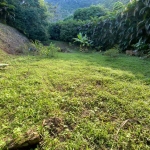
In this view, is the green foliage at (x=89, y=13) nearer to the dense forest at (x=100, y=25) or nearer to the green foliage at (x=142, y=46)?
the dense forest at (x=100, y=25)

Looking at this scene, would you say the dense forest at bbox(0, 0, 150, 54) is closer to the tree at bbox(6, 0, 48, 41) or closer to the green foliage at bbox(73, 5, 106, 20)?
the tree at bbox(6, 0, 48, 41)

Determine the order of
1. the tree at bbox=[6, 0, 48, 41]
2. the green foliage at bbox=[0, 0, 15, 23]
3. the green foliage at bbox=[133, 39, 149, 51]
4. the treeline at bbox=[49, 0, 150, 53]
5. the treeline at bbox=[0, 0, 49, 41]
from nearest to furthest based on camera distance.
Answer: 1. the green foliage at bbox=[133, 39, 149, 51]
2. the treeline at bbox=[49, 0, 150, 53]
3. the green foliage at bbox=[0, 0, 15, 23]
4. the treeline at bbox=[0, 0, 49, 41]
5. the tree at bbox=[6, 0, 48, 41]

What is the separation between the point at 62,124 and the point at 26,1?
1408 cm

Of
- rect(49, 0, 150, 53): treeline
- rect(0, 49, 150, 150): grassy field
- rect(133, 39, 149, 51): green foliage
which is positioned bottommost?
rect(0, 49, 150, 150): grassy field

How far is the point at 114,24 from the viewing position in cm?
1047

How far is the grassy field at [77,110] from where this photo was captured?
2.07 m

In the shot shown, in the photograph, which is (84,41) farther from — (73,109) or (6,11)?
(73,109)

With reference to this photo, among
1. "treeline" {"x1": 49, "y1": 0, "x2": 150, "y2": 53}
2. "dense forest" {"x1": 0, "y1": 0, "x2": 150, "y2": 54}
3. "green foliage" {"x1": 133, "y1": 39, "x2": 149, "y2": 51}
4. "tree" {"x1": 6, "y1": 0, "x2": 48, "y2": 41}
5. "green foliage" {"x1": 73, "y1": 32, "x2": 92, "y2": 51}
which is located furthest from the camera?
"green foliage" {"x1": 73, "y1": 32, "x2": 92, "y2": 51}

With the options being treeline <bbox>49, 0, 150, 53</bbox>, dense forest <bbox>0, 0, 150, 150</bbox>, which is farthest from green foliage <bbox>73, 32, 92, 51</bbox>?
dense forest <bbox>0, 0, 150, 150</bbox>

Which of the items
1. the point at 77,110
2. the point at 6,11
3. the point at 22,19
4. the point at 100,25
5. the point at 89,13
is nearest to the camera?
the point at 77,110

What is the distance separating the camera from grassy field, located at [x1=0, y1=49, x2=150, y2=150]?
2.07 metres

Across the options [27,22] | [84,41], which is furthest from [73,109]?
[27,22]

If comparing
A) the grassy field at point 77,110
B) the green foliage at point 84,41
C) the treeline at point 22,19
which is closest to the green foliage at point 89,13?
the green foliage at point 84,41

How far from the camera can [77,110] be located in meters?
2.66
